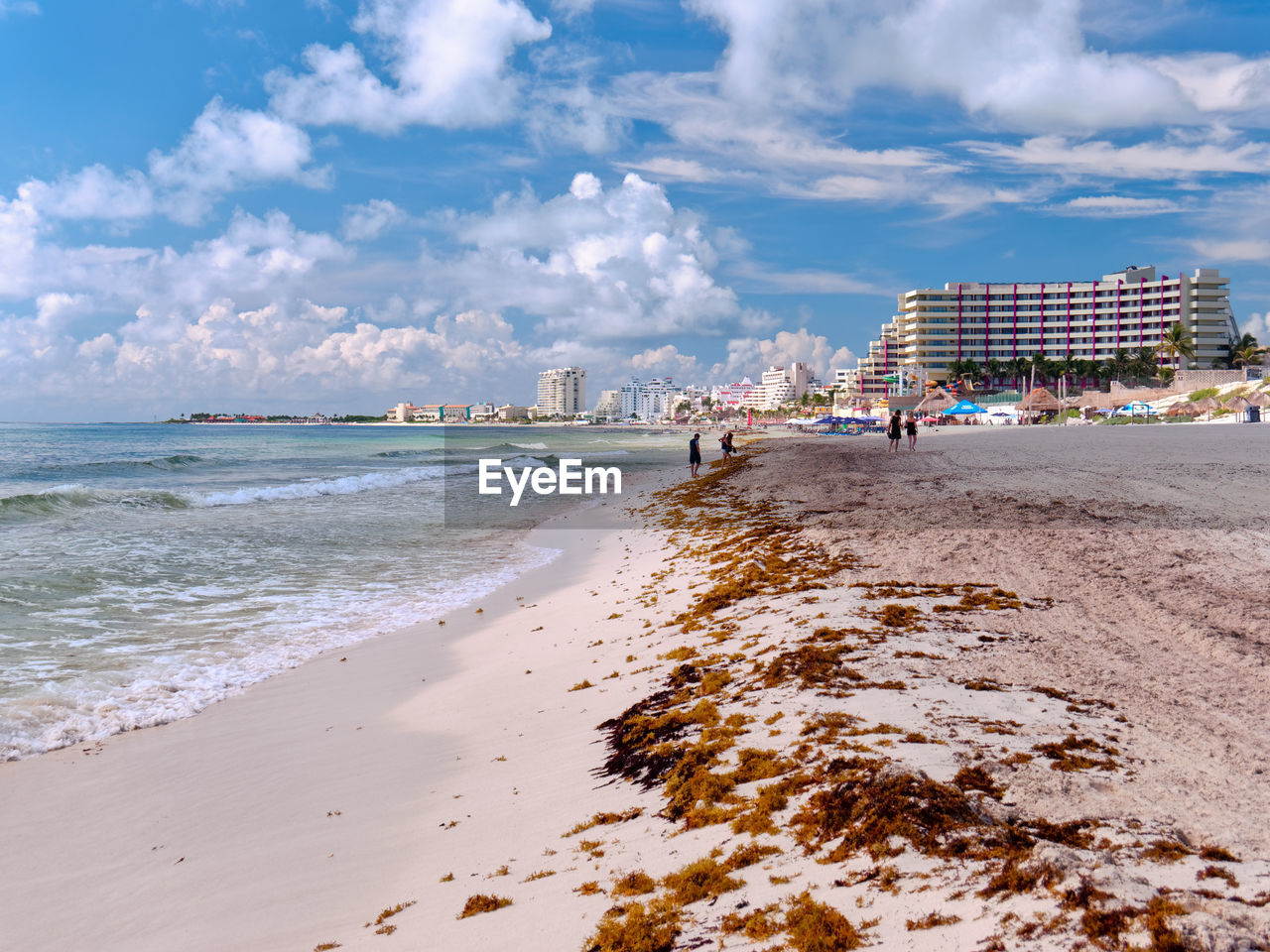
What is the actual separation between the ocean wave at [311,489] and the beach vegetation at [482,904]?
27.6 m

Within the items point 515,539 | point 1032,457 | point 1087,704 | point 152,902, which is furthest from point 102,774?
point 1032,457

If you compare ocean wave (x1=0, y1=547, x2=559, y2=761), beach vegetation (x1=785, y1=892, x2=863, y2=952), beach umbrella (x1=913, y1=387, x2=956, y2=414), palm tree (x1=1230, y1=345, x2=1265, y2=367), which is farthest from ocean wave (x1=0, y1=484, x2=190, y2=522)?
palm tree (x1=1230, y1=345, x2=1265, y2=367)

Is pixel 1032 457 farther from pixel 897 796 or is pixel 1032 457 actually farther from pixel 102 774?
pixel 102 774

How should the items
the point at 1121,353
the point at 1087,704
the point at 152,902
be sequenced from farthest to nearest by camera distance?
1. the point at 1121,353
2. the point at 1087,704
3. the point at 152,902

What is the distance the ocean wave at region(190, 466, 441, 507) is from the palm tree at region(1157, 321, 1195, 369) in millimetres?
125929

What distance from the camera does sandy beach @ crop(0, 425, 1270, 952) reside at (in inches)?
126

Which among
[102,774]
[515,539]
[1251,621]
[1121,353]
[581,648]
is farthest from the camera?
[1121,353]

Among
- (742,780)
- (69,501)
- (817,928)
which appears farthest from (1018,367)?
(817,928)

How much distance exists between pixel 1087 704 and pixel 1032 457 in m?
24.2

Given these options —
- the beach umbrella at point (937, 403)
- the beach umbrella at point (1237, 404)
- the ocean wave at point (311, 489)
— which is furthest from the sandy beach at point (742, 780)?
the beach umbrella at point (937, 403)

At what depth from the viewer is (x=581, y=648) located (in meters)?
8.87

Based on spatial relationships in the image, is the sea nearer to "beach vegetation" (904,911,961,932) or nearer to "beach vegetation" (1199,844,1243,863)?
"beach vegetation" (904,911,961,932)

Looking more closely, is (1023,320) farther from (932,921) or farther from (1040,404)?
(932,921)

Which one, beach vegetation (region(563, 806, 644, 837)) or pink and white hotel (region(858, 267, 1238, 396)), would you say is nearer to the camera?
beach vegetation (region(563, 806, 644, 837))
